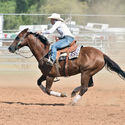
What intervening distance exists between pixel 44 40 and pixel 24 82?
502 cm

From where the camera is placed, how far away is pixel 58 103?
36.9 ft

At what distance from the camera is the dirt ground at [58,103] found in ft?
27.5

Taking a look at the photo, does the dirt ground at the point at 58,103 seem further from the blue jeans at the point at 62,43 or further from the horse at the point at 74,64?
the blue jeans at the point at 62,43

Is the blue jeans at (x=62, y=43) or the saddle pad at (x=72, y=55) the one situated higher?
the blue jeans at (x=62, y=43)

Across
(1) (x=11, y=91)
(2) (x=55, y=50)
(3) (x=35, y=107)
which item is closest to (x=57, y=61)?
(2) (x=55, y=50)

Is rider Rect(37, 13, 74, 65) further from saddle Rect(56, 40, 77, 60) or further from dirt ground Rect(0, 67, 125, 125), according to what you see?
dirt ground Rect(0, 67, 125, 125)

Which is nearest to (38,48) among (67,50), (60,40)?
(60,40)

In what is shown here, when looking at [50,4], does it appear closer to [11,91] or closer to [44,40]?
[11,91]

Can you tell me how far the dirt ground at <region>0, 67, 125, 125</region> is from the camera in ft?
27.5

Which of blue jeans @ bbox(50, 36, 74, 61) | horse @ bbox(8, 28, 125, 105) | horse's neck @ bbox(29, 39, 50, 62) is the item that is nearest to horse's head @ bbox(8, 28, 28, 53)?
horse @ bbox(8, 28, 125, 105)

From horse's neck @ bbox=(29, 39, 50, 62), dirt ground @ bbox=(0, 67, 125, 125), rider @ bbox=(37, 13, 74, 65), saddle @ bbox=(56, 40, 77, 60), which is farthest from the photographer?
horse's neck @ bbox=(29, 39, 50, 62)

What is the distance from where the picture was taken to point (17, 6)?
3872 cm

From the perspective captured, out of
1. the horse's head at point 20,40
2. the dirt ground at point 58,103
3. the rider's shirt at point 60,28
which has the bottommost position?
the dirt ground at point 58,103

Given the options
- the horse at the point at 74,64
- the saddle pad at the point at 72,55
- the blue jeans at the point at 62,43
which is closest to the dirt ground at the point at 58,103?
the horse at the point at 74,64
